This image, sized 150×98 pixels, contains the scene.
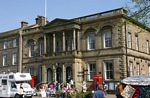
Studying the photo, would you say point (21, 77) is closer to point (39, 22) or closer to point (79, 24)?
point (79, 24)

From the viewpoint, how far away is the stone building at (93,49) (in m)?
40.8

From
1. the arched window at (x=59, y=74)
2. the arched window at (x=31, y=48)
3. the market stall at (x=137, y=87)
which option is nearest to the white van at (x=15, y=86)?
the arched window at (x=59, y=74)

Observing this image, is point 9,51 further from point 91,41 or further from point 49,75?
point 91,41

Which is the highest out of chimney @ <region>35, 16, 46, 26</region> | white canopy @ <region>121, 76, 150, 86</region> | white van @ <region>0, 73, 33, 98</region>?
chimney @ <region>35, 16, 46, 26</region>

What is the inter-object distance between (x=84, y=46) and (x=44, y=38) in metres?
7.10

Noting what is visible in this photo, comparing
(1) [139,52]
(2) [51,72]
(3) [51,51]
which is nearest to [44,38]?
(3) [51,51]

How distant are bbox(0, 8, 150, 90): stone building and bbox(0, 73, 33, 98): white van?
8553mm

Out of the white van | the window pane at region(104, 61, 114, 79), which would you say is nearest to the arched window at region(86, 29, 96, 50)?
the window pane at region(104, 61, 114, 79)

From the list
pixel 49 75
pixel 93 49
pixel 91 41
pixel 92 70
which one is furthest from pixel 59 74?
pixel 91 41

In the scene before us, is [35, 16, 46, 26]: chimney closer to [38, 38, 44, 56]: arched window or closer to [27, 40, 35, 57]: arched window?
[27, 40, 35, 57]: arched window

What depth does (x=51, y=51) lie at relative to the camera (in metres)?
48.0

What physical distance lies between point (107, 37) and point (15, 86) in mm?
14059

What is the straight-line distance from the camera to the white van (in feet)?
117

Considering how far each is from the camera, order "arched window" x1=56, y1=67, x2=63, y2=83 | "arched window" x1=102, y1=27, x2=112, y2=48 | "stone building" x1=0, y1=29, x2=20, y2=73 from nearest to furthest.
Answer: "arched window" x1=102, y1=27, x2=112, y2=48, "arched window" x1=56, y1=67, x2=63, y2=83, "stone building" x1=0, y1=29, x2=20, y2=73
